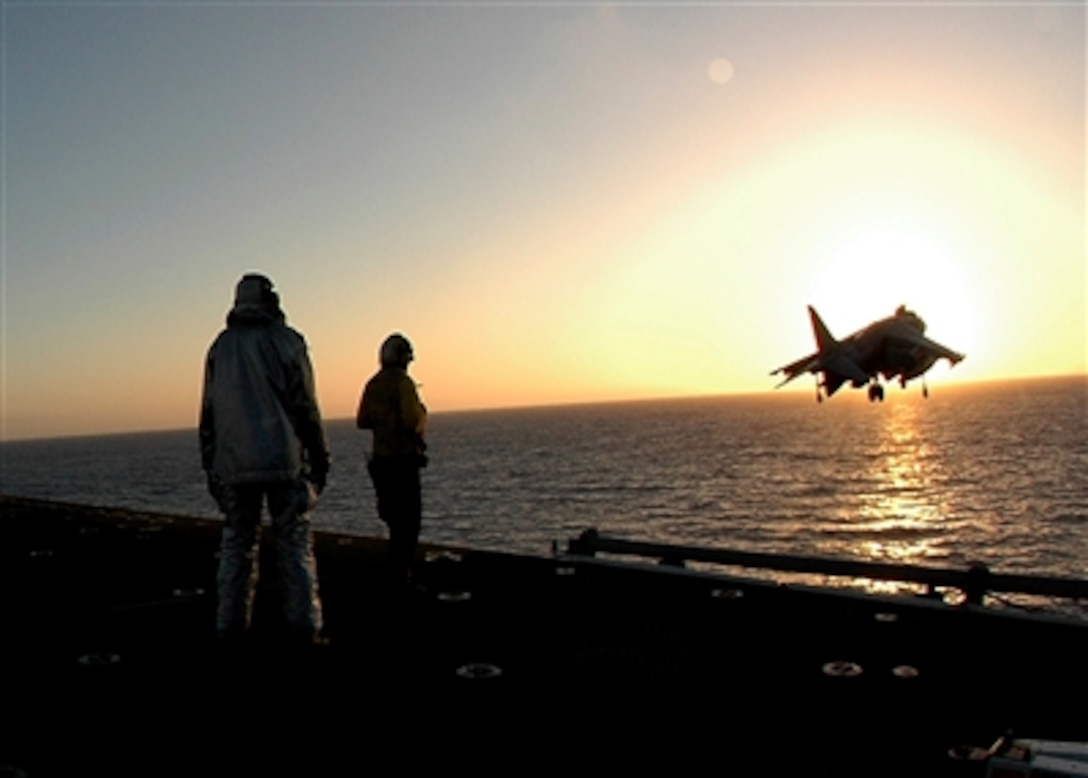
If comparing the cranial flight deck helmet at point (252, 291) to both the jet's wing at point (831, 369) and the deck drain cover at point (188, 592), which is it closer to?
the deck drain cover at point (188, 592)

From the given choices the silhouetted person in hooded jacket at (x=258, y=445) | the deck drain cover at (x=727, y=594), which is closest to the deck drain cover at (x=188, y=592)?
the silhouetted person in hooded jacket at (x=258, y=445)

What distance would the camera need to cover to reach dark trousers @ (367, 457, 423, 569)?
8.16 m

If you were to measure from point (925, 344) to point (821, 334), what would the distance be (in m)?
10.7

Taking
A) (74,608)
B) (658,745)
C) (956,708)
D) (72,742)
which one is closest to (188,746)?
(72,742)

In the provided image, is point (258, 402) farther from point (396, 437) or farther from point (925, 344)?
point (925, 344)

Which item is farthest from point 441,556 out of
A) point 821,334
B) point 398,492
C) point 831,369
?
point 821,334

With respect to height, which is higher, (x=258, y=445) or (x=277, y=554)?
(x=258, y=445)

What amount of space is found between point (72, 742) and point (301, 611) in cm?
166

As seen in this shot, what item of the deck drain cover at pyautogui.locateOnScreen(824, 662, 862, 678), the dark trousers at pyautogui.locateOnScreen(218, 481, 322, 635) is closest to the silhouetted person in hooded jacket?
the dark trousers at pyautogui.locateOnScreen(218, 481, 322, 635)

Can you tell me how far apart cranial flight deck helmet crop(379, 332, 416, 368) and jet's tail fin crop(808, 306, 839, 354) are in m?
18.7

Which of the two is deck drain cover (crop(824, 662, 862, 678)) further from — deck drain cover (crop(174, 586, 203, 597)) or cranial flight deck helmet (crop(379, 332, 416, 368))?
deck drain cover (crop(174, 586, 203, 597))

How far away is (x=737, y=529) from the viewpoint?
2164 inches

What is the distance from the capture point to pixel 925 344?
62.2 ft

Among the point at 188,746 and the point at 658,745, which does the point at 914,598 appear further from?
the point at 188,746
